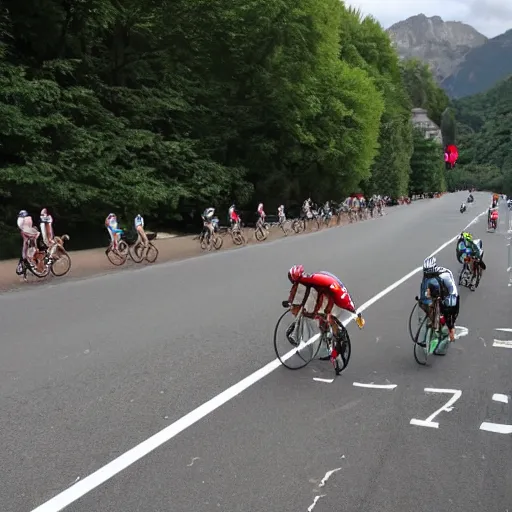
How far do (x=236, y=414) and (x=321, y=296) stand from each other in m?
1.70

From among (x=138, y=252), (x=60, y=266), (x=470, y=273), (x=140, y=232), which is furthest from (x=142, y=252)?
(x=470, y=273)

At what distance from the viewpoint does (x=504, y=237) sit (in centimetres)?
2381

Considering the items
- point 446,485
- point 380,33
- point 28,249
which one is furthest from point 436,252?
point 380,33

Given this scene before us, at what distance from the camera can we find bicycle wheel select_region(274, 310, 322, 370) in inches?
248

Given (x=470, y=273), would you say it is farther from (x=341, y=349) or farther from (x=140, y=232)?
(x=140, y=232)

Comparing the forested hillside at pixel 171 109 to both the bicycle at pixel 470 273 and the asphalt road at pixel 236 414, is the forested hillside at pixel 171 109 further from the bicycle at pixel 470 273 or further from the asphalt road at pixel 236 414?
the bicycle at pixel 470 273

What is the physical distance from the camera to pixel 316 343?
20.7 ft

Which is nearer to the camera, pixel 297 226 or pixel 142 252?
pixel 142 252

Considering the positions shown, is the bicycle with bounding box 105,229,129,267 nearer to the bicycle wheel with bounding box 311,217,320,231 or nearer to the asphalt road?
the asphalt road

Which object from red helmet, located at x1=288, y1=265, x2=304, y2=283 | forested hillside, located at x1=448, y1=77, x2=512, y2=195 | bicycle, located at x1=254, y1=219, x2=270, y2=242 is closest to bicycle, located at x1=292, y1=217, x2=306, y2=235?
bicycle, located at x1=254, y1=219, x2=270, y2=242

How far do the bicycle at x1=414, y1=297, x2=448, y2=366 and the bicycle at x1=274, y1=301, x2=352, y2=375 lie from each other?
85 centimetres

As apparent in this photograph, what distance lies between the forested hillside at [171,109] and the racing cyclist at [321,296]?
1193 cm

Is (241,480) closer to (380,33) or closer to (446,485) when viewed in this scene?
(446,485)

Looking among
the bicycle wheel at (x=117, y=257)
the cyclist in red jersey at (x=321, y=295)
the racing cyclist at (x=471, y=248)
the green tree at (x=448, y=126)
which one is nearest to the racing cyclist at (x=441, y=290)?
the cyclist in red jersey at (x=321, y=295)
